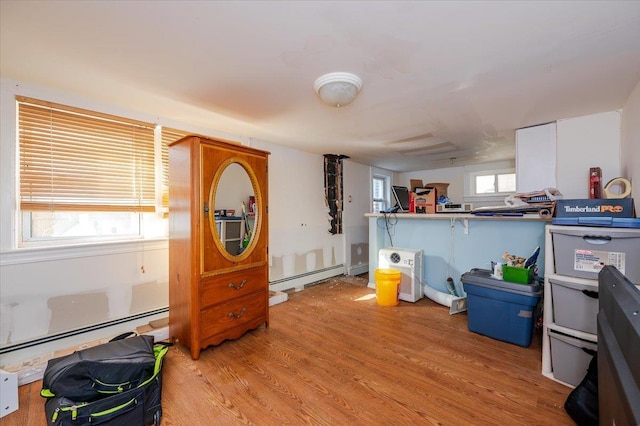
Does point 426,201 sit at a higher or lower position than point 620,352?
higher

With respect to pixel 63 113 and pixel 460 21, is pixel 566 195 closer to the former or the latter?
pixel 460 21

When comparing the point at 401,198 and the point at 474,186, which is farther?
the point at 474,186

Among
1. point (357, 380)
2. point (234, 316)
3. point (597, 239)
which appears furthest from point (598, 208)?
point (234, 316)

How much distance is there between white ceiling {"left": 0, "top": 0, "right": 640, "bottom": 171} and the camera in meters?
1.28

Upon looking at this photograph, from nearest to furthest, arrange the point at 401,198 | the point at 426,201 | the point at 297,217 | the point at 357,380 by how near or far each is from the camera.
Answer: the point at 357,380
the point at 426,201
the point at 401,198
the point at 297,217

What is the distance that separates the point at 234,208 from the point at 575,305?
104 inches

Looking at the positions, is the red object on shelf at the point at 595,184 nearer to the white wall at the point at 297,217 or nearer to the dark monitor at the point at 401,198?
the dark monitor at the point at 401,198

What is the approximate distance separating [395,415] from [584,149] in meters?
3.03

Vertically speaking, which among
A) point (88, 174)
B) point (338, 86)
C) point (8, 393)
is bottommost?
point (8, 393)

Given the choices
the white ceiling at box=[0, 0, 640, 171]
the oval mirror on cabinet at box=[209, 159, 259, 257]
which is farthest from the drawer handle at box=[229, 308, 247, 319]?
the white ceiling at box=[0, 0, 640, 171]

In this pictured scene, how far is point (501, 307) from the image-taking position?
243 cm

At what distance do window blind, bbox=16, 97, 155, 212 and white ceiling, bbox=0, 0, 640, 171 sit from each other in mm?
215

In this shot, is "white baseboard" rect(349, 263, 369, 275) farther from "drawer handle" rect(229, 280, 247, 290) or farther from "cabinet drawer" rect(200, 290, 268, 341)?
"drawer handle" rect(229, 280, 247, 290)

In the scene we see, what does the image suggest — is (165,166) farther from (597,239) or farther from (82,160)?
(597,239)
